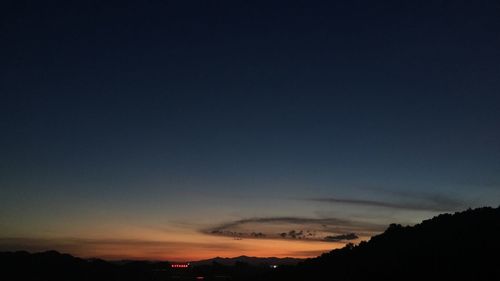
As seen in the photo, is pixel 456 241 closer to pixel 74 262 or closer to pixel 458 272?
pixel 458 272

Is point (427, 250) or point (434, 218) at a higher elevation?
point (434, 218)

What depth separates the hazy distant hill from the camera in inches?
1377

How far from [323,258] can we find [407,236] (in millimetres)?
17216

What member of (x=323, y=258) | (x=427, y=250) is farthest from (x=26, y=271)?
(x=427, y=250)

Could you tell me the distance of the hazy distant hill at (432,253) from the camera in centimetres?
3497

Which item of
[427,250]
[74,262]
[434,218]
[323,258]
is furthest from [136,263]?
[427,250]

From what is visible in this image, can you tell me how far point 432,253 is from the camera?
4125 cm

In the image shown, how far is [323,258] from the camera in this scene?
241 ft

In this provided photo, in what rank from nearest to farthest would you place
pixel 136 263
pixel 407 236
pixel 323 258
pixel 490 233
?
pixel 490 233, pixel 407 236, pixel 323 258, pixel 136 263

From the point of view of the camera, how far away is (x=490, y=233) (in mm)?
41219

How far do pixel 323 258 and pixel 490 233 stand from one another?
3476 centimetres

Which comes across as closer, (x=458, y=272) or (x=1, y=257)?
(x=458, y=272)

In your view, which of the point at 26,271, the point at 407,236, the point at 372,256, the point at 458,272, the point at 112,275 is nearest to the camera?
the point at 458,272

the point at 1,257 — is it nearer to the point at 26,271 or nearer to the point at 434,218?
A: the point at 26,271
